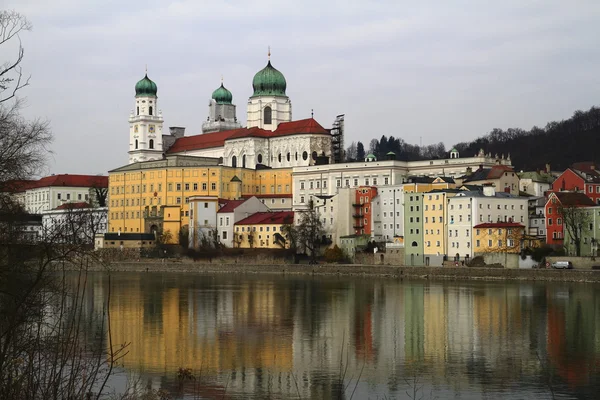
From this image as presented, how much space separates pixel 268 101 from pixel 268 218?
976 inches

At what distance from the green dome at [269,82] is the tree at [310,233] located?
1115 inches

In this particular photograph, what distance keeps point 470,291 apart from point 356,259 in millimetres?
19671

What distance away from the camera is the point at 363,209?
6800 centimetres

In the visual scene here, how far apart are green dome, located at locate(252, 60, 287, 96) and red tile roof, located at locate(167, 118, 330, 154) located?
3.78 metres

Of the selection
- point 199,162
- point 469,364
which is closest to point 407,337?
point 469,364

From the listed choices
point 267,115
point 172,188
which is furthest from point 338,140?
point 172,188

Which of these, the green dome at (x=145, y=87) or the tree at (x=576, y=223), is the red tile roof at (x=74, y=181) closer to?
the green dome at (x=145, y=87)

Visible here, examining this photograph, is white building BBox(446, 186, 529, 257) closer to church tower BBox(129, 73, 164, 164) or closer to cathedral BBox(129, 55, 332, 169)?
cathedral BBox(129, 55, 332, 169)

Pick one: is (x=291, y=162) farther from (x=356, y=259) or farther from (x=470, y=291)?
(x=470, y=291)

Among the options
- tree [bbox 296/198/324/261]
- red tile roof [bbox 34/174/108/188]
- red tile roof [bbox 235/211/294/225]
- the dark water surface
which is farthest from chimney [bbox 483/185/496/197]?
red tile roof [bbox 34/174/108/188]

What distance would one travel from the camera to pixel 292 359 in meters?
22.7

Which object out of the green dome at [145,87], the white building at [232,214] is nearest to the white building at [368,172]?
the white building at [232,214]

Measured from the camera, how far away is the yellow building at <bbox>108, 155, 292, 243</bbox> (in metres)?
83.9

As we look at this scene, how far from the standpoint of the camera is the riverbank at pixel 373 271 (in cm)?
4959
